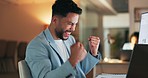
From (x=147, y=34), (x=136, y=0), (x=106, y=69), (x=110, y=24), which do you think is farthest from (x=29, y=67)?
(x=110, y=24)

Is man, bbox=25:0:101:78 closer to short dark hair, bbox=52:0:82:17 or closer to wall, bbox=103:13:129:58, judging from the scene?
short dark hair, bbox=52:0:82:17

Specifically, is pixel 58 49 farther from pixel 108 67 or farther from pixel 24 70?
pixel 108 67

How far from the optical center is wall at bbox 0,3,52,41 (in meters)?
7.96

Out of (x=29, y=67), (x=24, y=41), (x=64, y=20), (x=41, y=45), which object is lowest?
(x=24, y=41)

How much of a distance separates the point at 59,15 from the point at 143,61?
0.54m

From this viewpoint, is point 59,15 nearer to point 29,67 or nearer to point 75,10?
point 75,10

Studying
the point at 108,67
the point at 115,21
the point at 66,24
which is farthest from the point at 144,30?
the point at 115,21

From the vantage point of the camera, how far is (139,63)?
1.14m

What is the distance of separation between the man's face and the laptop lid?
0.42 metres

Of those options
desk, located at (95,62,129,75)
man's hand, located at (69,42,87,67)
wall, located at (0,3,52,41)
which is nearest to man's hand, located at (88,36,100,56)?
man's hand, located at (69,42,87,67)

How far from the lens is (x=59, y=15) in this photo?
4.78 feet

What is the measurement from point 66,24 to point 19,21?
6.96 m

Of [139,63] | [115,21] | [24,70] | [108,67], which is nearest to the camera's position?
[139,63]

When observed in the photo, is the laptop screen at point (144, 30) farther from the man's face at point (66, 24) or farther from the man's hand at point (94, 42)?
the man's face at point (66, 24)
